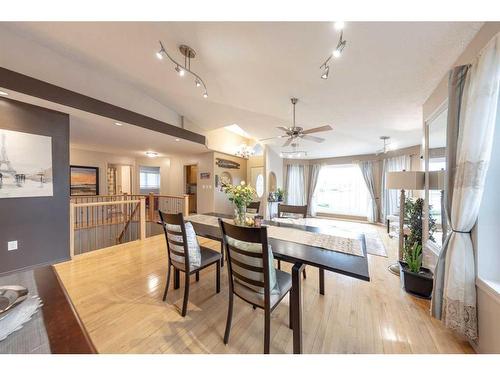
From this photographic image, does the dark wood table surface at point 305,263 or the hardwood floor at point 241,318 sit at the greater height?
the dark wood table surface at point 305,263

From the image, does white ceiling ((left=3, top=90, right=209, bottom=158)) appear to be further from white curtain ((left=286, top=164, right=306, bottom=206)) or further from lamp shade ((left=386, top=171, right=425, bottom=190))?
lamp shade ((left=386, top=171, right=425, bottom=190))

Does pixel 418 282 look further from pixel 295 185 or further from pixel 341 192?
pixel 295 185

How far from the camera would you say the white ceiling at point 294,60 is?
1629mm

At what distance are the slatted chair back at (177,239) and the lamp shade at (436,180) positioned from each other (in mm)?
2821

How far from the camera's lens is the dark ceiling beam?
221cm

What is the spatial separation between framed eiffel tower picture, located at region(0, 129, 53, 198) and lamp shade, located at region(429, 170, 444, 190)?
16.9ft

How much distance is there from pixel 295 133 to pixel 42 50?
3817mm

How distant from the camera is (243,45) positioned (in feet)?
6.51

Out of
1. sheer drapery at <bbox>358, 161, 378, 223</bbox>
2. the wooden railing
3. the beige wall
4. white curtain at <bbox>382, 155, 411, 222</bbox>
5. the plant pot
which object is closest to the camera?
the beige wall

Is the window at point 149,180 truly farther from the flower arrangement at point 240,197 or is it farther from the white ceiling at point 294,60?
the flower arrangement at point 240,197

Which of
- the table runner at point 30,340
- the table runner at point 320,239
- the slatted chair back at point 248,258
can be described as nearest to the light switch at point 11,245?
the table runner at point 30,340

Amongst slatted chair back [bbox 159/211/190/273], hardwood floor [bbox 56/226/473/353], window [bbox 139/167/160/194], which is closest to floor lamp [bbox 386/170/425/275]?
hardwood floor [bbox 56/226/473/353]

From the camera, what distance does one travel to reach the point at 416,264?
2189mm
